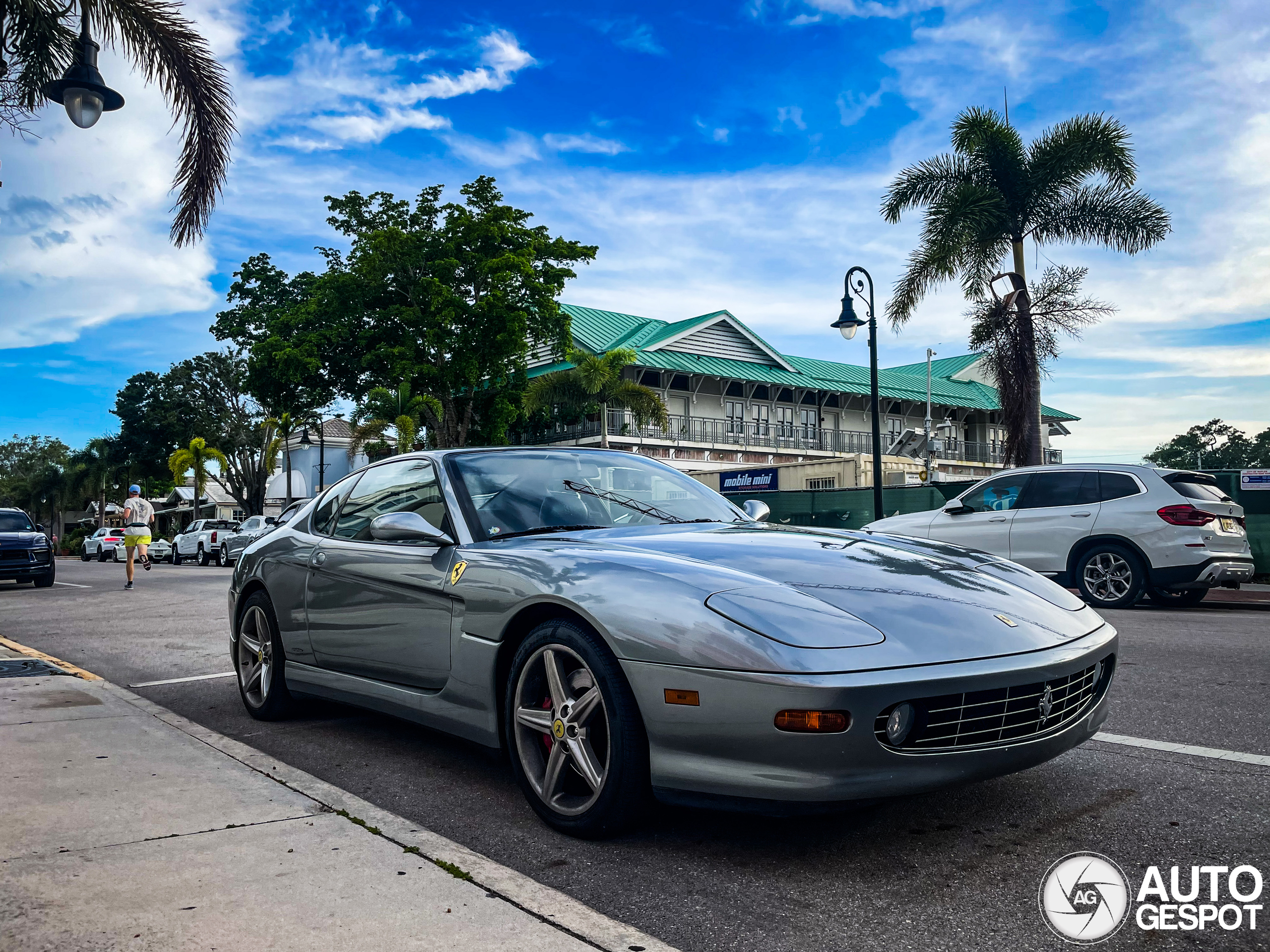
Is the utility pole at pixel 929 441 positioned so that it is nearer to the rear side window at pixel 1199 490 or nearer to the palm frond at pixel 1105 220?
the palm frond at pixel 1105 220

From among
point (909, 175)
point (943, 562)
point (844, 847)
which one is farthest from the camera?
point (909, 175)

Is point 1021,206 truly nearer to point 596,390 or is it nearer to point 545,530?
point 596,390

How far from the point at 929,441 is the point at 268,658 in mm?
32236

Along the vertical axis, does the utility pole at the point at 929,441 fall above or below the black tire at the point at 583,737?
above

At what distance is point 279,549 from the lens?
5363 millimetres

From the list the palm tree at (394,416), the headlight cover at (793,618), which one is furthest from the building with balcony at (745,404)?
the headlight cover at (793,618)

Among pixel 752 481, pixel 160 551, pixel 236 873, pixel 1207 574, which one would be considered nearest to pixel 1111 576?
pixel 1207 574

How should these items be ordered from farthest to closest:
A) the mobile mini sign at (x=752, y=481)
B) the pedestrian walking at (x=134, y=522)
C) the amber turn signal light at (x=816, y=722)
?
the mobile mini sign at (x=752, y=481) → the pedestrian walking at (x=134, y=522) → the amber turn signal light at (x=816, y=722)

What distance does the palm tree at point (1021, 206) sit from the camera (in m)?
24.1

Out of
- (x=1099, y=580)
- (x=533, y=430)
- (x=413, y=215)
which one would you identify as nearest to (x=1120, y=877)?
(x=1099, y=580)

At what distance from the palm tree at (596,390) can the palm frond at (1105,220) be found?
16.4 metres

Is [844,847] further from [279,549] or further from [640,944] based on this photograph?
[279,549]

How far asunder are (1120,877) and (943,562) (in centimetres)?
123

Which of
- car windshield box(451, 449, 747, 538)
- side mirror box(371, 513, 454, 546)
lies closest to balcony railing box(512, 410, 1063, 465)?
car windshield box(451, 449, 747, 538)
